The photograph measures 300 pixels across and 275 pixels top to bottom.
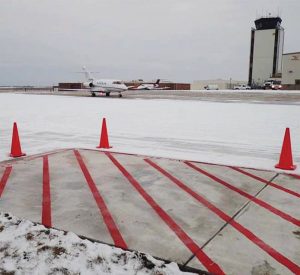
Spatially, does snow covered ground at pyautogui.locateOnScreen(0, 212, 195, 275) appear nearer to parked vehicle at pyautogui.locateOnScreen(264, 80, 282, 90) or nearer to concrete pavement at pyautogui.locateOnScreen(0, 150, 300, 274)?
concrete pavement at pyautogui.locateOnScreen(0, 150, 300, 274)

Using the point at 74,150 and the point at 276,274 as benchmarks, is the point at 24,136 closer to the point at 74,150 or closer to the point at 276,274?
the point at 74,150

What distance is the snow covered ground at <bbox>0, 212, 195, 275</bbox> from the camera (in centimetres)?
294

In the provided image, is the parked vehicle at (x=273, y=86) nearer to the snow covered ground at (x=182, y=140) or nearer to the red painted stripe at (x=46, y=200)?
the snow covered ground at (x=182, y=140)

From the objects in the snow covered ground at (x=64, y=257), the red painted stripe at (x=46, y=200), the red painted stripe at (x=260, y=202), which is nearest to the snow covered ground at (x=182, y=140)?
the red painted stripe at (x=260, y=202)

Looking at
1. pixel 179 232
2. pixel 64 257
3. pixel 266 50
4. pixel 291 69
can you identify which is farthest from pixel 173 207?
pixel 266 50

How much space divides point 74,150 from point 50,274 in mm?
5403

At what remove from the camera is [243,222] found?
400cm

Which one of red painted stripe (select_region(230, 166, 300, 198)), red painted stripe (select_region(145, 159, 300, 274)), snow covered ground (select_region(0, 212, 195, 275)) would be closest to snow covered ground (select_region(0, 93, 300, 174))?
red painted stripe (select_region(230, 166, 300, 198))

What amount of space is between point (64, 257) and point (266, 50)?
10861 cm

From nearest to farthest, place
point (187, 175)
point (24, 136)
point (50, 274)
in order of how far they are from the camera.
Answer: point (50, 274), point (187, 175), point (24, 136)

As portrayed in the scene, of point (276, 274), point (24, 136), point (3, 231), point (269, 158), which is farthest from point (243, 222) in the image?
point (24, 136)

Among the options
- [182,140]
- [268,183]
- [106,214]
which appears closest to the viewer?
[106,214]

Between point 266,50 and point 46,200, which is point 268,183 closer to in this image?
point 46,200

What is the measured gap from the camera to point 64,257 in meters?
3.12
